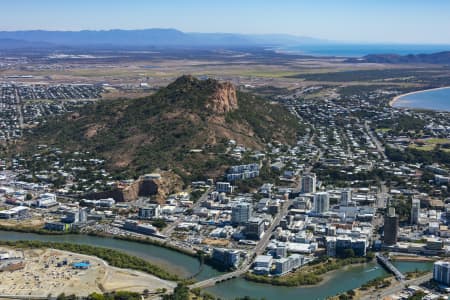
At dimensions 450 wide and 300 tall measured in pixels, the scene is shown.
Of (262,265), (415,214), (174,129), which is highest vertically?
(174,129)

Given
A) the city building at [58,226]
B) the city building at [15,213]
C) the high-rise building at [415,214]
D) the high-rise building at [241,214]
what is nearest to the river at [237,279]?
the city building at [58,226]

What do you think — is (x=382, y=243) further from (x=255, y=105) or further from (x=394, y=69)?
(x=394, y=69)

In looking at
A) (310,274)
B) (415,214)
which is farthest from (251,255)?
(415,214)

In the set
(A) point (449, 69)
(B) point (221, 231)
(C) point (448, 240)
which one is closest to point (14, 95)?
(B) point (221, 231)

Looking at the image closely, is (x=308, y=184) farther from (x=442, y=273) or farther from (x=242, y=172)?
(x=442, y=273)

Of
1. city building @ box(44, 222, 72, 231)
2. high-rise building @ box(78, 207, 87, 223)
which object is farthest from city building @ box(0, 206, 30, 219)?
high-rise building @ box(78, 207, 87, 223)
